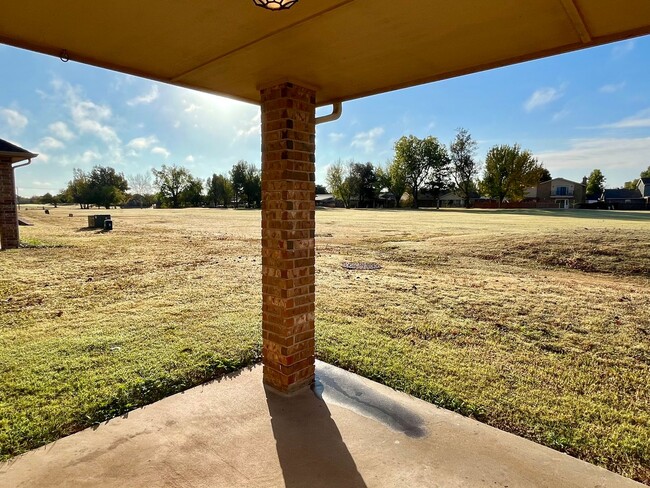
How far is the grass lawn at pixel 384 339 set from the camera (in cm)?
260

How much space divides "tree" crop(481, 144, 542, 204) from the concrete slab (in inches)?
2126

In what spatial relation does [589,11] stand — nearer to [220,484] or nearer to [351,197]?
[220,484]

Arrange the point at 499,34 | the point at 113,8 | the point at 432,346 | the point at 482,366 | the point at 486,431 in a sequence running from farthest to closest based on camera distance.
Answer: the point at 432,346 < the point at 482,366 < the point at 486,431 < the point at 499,34 < the point at 113,8

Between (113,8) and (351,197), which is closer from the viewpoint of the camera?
(113,8)

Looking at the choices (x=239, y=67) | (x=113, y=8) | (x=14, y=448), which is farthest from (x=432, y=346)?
(x=113, y=8)

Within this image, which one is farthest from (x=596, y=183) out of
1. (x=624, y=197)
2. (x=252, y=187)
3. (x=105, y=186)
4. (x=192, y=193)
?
(x=105, y=186)

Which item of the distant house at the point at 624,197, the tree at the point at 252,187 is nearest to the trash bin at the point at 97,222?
the tree at the point at 252,187

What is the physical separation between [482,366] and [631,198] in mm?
77059

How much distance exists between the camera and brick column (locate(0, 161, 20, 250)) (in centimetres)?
984

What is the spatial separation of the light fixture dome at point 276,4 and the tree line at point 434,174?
180ft

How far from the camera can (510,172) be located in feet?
161

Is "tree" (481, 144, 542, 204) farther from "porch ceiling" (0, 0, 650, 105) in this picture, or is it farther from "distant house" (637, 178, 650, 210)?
"porch ceiling" (0, 0, 650, 105)

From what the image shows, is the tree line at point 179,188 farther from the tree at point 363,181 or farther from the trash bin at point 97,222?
the trash bin at point 97,222

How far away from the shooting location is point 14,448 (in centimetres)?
214
